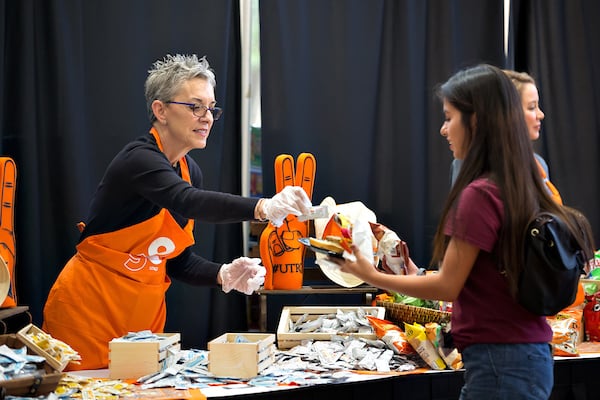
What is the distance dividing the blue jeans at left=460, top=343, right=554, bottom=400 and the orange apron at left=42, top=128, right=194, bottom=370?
1471 millimetres

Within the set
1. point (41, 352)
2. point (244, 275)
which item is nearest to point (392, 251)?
point (244, 275)

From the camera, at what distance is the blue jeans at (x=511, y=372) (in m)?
1.57

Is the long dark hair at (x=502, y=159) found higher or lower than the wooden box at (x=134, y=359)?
higher

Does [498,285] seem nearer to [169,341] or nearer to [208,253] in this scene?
[169,341]

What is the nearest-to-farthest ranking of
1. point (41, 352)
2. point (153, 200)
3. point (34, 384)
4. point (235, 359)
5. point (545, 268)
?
point (545, 268)
point (34, 384)
point (41, 352)
point (235, 359)
point (153, 200)

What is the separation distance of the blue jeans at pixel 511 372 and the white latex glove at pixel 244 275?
3.95 feet

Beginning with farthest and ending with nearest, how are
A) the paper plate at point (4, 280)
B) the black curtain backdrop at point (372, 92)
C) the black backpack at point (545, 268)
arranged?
the black curtain backdrop at point (372, 92)
the paper plate at point (4, 280)
the black backpack at point (545, 268)

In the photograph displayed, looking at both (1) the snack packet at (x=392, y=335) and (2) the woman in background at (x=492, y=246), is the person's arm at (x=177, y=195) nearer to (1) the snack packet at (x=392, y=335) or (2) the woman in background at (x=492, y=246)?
(1) the snack packet at (x=392, y=335)

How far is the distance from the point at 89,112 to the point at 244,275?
1.48 meters

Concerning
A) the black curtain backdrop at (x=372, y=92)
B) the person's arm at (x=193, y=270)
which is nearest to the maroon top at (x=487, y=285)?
the person's arm at (x=193, y=270)

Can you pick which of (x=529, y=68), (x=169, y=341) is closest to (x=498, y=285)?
(x=169, y=341)

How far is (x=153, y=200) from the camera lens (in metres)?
2.53

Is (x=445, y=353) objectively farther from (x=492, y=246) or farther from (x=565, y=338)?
(x=492, y=246)

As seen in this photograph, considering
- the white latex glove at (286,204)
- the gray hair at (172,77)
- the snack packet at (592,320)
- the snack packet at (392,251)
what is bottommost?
the snack packet at (592,320)
